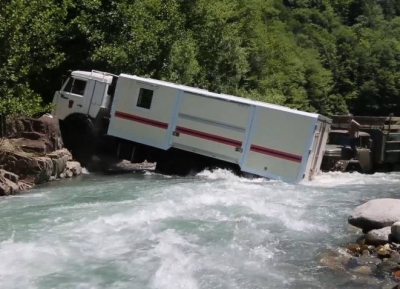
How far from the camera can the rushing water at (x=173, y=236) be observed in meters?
8.90

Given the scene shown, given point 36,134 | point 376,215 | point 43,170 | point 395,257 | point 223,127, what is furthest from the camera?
point 223,127

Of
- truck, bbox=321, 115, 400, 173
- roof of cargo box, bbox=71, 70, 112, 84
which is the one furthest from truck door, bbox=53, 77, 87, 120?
truck, bbox=321, 115, 400, 173

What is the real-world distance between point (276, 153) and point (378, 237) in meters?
7.86

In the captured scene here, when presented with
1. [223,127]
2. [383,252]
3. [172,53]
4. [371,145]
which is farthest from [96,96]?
[371,145]

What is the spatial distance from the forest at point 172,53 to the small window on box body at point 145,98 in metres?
3.24

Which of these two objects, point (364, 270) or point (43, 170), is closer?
point (364, 270)

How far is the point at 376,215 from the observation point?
480 inches

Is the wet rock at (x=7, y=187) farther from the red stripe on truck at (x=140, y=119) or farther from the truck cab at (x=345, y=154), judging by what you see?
the truck cab at (x=345, y=154)

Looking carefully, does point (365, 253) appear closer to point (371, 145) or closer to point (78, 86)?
point (78, 86)

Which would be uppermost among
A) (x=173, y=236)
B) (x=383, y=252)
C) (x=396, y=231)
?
(x=396, y=231)

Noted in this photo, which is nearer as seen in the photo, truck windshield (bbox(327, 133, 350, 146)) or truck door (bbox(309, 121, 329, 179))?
truck door (bbox(309, 121, 329, 179))

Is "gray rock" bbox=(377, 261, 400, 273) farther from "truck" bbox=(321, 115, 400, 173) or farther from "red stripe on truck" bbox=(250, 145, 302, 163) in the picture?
"truck" bbox=(321, 115, 400, 173)

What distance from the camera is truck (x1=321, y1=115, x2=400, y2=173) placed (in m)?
26.1

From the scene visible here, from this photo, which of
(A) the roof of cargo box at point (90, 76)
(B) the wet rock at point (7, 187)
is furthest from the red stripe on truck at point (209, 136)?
(B) the wet rock at point (7, 187)
